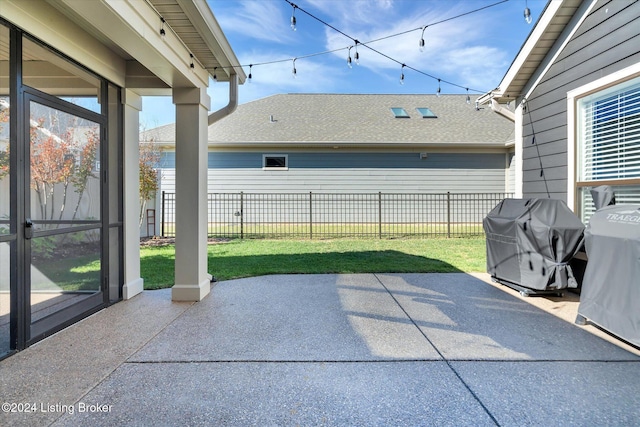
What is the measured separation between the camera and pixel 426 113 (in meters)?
12.8

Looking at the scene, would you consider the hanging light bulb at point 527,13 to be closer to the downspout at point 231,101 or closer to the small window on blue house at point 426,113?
the downspout at point 231,101

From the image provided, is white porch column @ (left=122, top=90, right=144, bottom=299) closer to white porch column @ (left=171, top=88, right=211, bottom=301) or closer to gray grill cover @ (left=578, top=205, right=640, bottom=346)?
white porch column @ (left=171, top=88, right=211, bottom=301)

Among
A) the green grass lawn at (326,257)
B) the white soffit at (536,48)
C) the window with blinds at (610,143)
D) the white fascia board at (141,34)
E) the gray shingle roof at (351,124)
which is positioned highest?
the gray shingle roof at (351,124)

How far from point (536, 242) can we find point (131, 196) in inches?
196

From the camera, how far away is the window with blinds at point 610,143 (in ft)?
11.3

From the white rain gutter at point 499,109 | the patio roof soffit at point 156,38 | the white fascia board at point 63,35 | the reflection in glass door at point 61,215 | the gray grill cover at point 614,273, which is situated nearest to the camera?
the patio roof soffit at point 156,38

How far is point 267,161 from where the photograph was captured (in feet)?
37.4

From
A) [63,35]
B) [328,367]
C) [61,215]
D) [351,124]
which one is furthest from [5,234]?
[351,124]

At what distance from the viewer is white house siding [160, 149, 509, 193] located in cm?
1138

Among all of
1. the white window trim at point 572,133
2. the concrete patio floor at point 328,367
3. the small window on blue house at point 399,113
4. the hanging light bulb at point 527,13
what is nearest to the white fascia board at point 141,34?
the concrete patio floor at point 328,367

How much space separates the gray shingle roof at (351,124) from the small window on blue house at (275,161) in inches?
19.9

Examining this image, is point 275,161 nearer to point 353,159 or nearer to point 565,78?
point 353,159

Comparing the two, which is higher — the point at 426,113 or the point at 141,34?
the point at 426,113

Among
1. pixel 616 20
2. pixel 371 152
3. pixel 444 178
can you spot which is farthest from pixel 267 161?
pixel 616 20
